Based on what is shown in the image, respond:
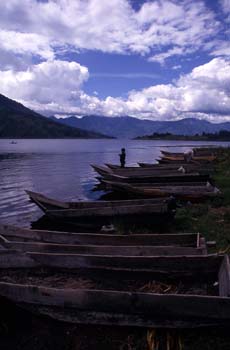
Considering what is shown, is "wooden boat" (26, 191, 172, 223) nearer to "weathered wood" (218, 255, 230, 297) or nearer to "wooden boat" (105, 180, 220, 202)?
"wooden boat" (105, 180, 220, 202)

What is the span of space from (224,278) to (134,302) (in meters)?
1.83

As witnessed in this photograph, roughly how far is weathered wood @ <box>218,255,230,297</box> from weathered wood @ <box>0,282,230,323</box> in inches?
22.0

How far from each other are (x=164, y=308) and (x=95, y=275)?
2.09 meters

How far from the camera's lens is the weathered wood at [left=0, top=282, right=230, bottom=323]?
5.79 meters

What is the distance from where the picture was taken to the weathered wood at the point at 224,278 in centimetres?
641

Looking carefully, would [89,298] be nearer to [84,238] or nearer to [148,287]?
[148,287]

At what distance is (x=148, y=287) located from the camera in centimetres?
740

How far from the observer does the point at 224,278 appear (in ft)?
22.1

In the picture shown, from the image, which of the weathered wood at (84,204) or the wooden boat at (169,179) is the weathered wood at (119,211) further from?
the wooden boat at (169,179)

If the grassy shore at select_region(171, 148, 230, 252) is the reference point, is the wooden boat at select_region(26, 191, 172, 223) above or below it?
above

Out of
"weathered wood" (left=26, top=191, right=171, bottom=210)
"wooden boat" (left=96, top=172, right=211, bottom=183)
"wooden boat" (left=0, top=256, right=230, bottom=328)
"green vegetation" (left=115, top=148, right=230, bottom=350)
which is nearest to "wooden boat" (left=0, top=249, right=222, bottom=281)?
"wooden boat" (left=0, top=256, right=230, bottom=328)

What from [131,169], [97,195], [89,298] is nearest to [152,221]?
[89,298]

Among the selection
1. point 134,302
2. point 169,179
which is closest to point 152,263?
point 134,302

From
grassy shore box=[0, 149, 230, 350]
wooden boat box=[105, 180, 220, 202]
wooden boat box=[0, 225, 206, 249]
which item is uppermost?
wooden boat box=[0, 225, 206, 249]
